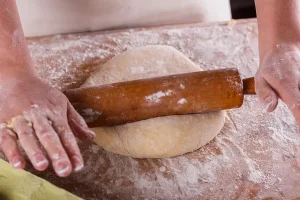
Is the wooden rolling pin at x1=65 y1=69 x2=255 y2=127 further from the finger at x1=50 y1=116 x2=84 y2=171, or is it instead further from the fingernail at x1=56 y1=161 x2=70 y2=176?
the fingernail at x1=56 y1=161 x2=70 y2=176

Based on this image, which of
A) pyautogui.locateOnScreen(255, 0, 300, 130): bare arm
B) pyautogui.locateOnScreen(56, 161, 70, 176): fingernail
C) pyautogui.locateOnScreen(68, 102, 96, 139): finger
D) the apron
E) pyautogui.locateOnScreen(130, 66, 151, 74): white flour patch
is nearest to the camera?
pyautogui.locateOnScreen(56, 161, 70, 176): fingernail

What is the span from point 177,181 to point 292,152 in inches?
15.0

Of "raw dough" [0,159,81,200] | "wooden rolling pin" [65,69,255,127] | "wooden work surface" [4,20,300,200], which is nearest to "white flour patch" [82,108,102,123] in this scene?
"wooden rolling pin" [65,69,255,127]

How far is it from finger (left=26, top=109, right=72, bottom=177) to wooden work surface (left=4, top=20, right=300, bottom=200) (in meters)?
0.26

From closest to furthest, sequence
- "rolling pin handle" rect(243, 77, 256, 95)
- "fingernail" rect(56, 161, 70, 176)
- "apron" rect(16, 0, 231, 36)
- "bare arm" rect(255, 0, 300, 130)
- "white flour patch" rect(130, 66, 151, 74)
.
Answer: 1. "fingernail" rect(56, 161, 70, 176)
2. "bare arm" rect(255, 0, 300, 130)
3. "rolling pin handle" rect(243, 77, 256, 95)
4. "white flour patch" rect(130, 66, 151, 74)
5. "apron" rect(16, 0, 231, 36)

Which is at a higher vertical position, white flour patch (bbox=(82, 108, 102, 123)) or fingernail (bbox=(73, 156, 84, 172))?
fingernail (bbox=(73, 156, 84, 172))

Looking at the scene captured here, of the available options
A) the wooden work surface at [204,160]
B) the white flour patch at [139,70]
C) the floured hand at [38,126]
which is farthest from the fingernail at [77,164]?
the white flour patch at [139,70]

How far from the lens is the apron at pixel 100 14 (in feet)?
5.52

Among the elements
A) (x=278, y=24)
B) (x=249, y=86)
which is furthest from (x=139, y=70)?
(x=278, y=24)

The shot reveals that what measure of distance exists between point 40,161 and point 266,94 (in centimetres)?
64

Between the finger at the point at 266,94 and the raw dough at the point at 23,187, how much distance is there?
1.94ft

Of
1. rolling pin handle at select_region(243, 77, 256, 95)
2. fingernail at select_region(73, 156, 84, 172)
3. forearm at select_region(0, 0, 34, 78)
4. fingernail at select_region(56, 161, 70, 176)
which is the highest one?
forearm at select_region(0, 0, 34, 78)

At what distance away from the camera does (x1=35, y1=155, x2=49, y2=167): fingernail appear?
96cm

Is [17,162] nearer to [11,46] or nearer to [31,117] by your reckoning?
[31,117]
